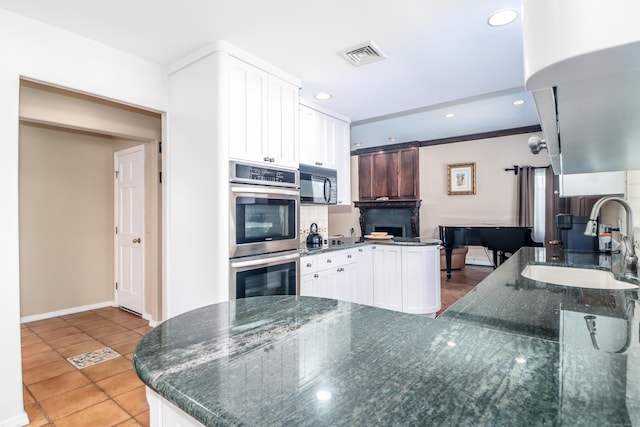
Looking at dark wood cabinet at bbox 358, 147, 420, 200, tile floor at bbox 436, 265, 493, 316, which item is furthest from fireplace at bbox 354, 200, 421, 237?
tile floor at bbox 436, 265, 493, 316

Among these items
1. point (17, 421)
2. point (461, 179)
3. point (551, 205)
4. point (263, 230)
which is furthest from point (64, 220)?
point (551, 205)

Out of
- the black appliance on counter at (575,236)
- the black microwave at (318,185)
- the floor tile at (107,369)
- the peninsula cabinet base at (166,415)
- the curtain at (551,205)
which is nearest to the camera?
the peninsula cabinet base at (166,415)

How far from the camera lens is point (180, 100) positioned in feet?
8.80

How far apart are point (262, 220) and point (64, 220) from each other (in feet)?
9.85

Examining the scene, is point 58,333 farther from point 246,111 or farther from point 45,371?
point 246,111

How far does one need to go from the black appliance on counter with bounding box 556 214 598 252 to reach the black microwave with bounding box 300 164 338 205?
2141 mm

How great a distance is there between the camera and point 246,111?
2.57 m

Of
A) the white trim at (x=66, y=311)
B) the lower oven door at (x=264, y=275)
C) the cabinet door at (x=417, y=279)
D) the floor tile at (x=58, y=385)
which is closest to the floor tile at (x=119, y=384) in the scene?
the floor tile at (x=58, y=385)

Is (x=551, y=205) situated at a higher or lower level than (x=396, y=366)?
higher

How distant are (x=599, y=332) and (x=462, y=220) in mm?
6407

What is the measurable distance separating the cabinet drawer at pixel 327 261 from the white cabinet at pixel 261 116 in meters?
0.90

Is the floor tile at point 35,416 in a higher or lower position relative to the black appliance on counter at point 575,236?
lower

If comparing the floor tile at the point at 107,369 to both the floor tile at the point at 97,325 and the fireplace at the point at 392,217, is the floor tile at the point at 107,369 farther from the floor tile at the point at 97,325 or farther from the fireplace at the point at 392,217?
the fireplace at the point at 392,217

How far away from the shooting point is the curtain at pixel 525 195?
609 centimetres
